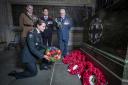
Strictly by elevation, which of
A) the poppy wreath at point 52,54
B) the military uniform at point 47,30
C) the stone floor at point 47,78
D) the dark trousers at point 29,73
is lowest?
the stone floor at point 47,78

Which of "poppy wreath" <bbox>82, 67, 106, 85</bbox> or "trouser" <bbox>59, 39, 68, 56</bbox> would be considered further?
"trouser" <bbox>59, 39, 68, 56</bbox>

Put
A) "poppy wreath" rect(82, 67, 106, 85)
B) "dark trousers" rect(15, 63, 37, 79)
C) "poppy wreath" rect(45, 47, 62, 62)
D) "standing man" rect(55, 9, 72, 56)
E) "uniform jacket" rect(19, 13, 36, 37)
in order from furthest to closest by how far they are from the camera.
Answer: "standing man" rect(55, 9, 72, 56) < "uniform jacket" rect(19, 13, 36, 37) < "poppy wreath" rect(45, 47, 62, 62) < "dark trousers" rect(15, 63, 37, 79) < "poppy wreath" rect(82, 67, 106, 85)

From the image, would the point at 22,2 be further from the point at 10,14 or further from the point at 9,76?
the point at 9,76

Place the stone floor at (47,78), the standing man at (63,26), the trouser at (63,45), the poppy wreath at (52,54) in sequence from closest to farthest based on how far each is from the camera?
the stone floor at (47,78), the poppy wreath at (52,54), the standing man at (63,26), the trouser at (63,45)

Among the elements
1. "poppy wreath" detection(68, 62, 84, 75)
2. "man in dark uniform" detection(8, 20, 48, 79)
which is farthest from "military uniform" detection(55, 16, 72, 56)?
"man in dark uniform" detection(8, 20, 48, 79)

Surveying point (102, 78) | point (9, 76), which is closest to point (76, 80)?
point (102, 78)

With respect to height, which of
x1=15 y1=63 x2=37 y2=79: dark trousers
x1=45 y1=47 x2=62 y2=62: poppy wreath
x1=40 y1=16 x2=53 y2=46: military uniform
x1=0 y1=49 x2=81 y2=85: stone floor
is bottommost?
x1=0 y1=49 x2=81 y2=85: stone floor

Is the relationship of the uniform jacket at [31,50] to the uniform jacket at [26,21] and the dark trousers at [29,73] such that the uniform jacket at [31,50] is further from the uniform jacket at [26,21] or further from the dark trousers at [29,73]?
the uniform jacket at [26,21]

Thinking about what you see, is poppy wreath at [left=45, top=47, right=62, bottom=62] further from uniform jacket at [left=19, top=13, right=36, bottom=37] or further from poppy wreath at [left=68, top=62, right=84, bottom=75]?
uniform jacket at [left=19, top=13, right=36, bottom=37]

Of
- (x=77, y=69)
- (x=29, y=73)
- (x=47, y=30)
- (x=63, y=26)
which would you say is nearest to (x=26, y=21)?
(x=47, y=30)

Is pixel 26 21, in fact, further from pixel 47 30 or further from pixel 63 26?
pixel 63 26

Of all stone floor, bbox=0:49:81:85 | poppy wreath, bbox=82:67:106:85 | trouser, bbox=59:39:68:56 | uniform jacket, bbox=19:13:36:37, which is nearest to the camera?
poppy wreath, bbox=82:67:106:85

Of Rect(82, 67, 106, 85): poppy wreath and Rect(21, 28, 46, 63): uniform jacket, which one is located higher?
Rect(21, 28, 46, 63): uniform jacket

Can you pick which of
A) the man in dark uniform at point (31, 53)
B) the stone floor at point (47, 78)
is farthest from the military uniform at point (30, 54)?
the stone floor at point (47, 78)
